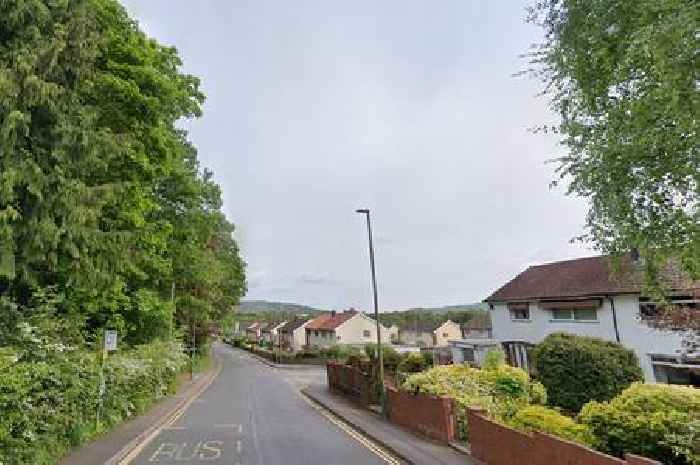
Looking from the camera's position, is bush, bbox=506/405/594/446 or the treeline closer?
bush, bbox=506/405/594/446

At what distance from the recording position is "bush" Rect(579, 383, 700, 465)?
7711mm

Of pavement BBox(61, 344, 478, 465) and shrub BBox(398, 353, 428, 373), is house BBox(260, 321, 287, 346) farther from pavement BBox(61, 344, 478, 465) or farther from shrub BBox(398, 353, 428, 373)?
pavement BBox(61, 344, 478, 465)

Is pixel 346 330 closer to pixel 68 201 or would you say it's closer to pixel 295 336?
pixel 295 336

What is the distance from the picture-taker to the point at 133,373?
17.7 metres

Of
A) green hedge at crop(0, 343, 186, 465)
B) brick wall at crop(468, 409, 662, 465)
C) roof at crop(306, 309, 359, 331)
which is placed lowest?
brick wall at crop(468, 409, 662, 465)

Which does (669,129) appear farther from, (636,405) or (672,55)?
(636,405)

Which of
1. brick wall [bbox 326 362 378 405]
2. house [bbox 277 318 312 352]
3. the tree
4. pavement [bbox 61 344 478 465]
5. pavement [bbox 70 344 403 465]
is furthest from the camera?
house [bbox 277 318 312 352]

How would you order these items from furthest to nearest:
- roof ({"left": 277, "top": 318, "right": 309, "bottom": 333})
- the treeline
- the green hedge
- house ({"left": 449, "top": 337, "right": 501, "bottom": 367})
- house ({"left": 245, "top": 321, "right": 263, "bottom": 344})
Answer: house ({"left": 245, "top": 321, "right": 263, "bottom": 344})
roof ({"left": 277, "top": 318, "right": 309, "bottom": 333})
house ({"left": 449, "top": 337, "right": 501, "bottom": 367})
the treeline
the green hedge

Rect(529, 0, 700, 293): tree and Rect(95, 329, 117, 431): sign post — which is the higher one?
Rect(529, 0, 700, 293): tree

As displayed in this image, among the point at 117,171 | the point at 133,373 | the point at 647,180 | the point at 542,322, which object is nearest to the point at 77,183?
the point at 117,171

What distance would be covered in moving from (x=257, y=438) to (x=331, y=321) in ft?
235

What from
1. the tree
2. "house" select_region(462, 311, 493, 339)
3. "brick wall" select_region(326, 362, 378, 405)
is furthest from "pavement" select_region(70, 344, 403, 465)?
"house" select_region(462, 311, 493, 339)

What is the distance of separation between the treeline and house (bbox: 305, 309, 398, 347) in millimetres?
57741

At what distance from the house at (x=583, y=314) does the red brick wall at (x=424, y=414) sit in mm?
9008
